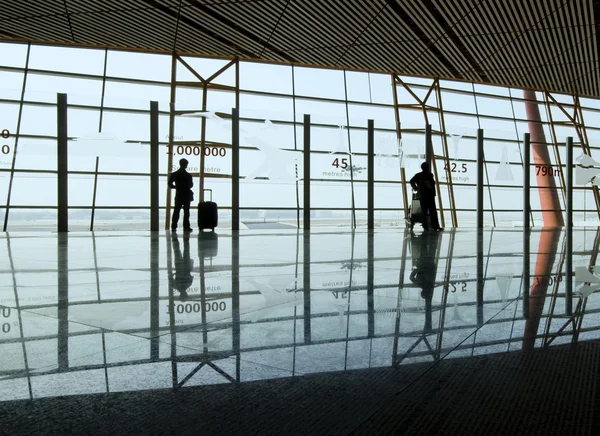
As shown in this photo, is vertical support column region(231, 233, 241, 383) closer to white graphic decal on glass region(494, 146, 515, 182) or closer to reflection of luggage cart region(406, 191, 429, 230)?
reflection of luggage cart region(406, 191, 429, 230)

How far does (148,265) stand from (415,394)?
3.82 metres

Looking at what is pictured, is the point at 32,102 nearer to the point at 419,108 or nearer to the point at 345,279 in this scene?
the point at 419,108

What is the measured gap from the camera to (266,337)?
2016 mm

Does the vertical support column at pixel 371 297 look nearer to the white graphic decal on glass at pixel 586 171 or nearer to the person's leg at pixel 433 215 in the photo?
the person's leg at pixel 433 215

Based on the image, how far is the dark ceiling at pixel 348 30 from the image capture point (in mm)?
15039

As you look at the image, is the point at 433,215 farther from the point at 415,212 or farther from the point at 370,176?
the point at 370,176

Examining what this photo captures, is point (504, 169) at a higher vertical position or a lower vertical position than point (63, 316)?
higher

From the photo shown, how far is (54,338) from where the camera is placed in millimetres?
1997

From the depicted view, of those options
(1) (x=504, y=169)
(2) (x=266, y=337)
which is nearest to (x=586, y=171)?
(1) (x=504, y=169)

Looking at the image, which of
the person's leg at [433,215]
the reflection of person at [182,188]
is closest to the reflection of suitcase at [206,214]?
the reflection of person at [182,188]

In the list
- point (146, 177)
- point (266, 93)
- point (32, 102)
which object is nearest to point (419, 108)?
point (266, 93)

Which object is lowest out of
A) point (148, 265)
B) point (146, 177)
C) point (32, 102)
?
point (148, 265)

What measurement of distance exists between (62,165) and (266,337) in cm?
1147

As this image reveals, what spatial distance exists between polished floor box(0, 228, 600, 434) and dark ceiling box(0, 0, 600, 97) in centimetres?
1304
